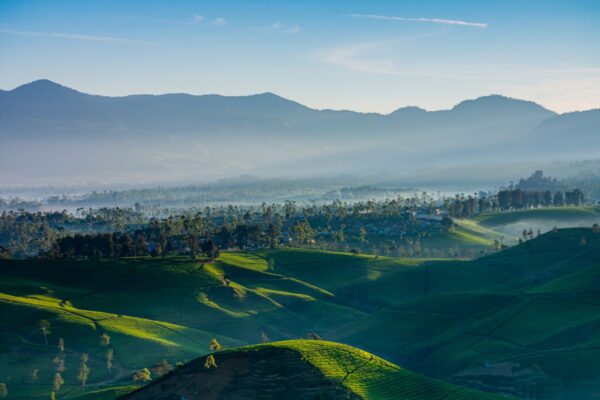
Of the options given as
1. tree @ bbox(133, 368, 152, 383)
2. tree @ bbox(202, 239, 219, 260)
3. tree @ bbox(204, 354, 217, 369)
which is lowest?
tree @ bbox(133, 368, 152, 383)

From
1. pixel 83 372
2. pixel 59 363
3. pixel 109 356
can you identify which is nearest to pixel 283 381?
pixel 83 372

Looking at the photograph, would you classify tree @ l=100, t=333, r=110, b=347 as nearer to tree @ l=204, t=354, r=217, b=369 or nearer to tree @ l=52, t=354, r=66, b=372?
tree @ l=52, t=354, r=66, b=372

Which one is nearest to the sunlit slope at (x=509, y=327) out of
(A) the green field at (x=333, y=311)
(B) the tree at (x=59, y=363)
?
(A) the green field at (x=333, y=311)

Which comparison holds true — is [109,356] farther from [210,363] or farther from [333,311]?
[333,311]

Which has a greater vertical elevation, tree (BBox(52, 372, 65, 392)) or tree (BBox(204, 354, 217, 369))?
tree (BBox(204, 354, 217, 369))

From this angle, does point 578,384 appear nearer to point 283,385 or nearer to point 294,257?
point 283,385

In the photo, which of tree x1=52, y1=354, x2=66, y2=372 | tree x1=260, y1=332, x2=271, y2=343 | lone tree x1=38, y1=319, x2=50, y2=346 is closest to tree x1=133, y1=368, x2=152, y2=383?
tree x1=52, y1=354, x2=66, y2=372
